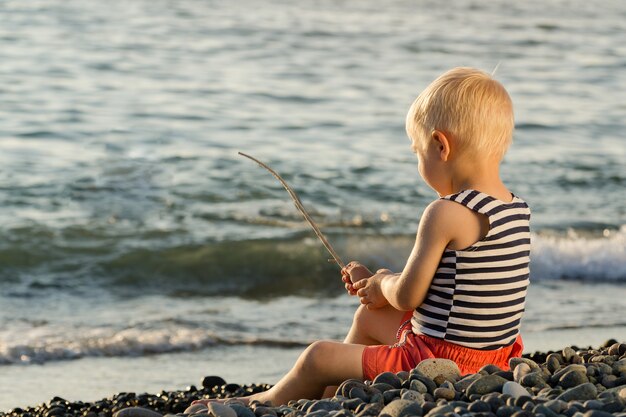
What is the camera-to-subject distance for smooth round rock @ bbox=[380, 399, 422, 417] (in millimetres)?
3223

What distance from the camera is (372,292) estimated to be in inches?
154

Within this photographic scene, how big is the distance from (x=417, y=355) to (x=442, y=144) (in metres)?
0.73

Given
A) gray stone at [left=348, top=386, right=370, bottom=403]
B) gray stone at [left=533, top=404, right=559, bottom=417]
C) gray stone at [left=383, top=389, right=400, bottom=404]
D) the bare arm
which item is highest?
the bare arm

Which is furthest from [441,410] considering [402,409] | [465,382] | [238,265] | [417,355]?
[238,265]

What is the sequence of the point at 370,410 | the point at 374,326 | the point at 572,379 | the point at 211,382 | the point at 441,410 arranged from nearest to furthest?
the point at 441,410, the point at 370,410, the point at 572,379, the point at 374,326, the point at 211,382

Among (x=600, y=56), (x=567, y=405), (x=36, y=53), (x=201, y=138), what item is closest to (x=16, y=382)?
(x=567, y=405)

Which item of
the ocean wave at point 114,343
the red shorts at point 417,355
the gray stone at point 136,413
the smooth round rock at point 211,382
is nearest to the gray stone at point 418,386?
the red shorts at point 417,355

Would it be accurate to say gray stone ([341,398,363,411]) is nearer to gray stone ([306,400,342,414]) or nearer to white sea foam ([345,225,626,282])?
gray stone ([306,400,342,414])

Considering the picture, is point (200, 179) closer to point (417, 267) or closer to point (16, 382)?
point (16, 382)

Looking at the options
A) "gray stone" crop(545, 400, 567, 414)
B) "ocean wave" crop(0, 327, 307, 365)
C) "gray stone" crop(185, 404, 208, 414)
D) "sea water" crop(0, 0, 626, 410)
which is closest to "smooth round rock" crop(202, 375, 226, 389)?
"sea water" crop(0, 0, 626, 410)

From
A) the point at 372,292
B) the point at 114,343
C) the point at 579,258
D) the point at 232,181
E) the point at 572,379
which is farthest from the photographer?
the point at 232,181

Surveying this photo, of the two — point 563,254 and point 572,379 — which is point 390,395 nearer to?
point 572,379

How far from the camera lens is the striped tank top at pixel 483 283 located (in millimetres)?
3674

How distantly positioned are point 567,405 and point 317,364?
2.99 ft
